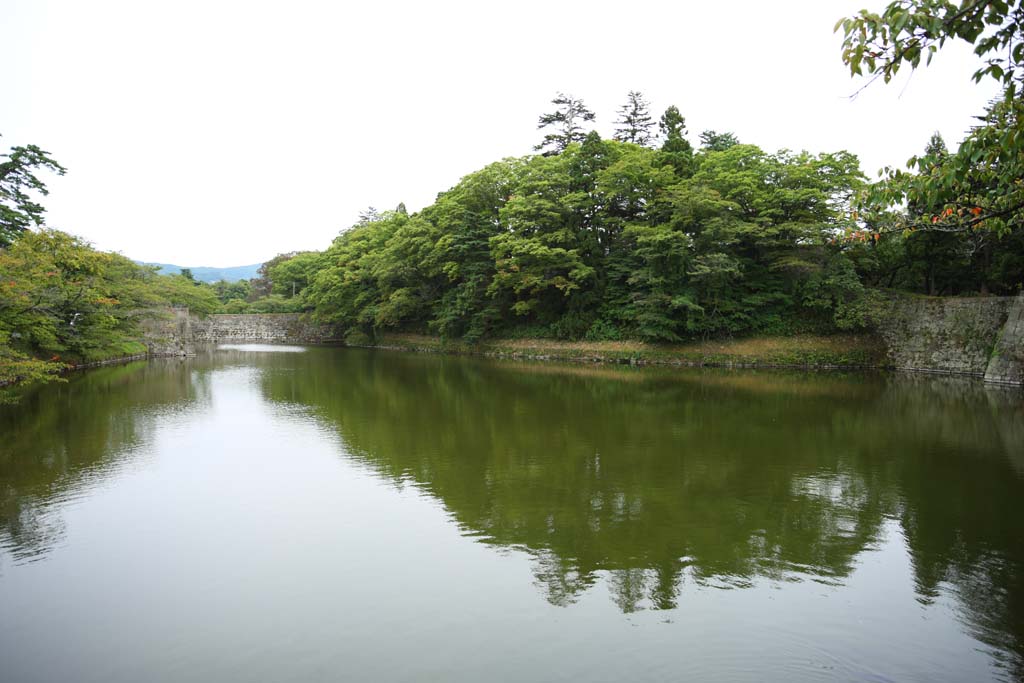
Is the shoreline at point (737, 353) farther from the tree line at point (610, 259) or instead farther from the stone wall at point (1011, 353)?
the stone wall at point (1011, 353)

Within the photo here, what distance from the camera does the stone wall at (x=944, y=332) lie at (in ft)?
64.7

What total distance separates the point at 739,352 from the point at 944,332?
22.5 ft

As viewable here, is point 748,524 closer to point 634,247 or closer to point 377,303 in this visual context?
point 634,247

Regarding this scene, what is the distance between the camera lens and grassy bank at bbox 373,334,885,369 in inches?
927

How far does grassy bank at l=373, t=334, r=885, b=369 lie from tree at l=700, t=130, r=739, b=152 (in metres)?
14.8

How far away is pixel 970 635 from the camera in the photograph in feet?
13.8

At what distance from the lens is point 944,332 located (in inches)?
838

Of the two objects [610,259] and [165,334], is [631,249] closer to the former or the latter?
[610,259]

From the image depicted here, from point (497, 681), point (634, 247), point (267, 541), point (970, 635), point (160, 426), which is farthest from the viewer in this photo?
point (634, 247)

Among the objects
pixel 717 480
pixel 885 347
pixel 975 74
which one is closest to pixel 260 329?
pixel 885 347

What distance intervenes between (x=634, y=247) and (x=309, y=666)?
26.4 meters

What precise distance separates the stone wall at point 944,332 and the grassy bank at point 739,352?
35.2 inches

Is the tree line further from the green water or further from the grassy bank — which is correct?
the green water

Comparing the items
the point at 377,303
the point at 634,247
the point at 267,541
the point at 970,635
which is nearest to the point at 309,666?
the point at 267,541
